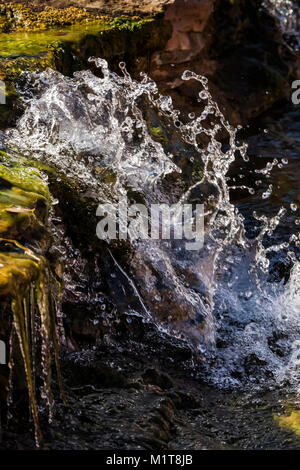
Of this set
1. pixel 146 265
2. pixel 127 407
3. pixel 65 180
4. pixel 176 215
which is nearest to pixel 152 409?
pixel 127 407

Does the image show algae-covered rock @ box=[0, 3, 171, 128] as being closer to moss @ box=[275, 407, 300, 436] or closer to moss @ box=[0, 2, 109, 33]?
moss @ box=[0, 2, 109, 33]

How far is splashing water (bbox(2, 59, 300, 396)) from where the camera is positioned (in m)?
3.71

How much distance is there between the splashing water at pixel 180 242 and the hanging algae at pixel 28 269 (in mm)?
725

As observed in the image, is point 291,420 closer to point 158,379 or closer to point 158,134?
point 158,379

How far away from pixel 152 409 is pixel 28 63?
291 cm

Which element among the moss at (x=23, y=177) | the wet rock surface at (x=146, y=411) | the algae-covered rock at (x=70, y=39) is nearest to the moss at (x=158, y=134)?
the algae-covered rock at (x=70, y=39)

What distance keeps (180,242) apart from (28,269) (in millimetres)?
1877

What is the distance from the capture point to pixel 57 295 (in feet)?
10.5

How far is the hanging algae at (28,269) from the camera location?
2393 mm

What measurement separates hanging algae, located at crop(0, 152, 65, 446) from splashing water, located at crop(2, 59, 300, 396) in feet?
2.38

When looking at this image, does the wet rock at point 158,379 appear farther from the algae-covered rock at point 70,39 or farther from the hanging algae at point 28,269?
the algae-covered rock at point 70,39

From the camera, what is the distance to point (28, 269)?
2461mm

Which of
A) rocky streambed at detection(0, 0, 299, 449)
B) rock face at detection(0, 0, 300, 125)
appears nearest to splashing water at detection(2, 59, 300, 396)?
rocky streambed at detection(0, 0, 299, 449)
